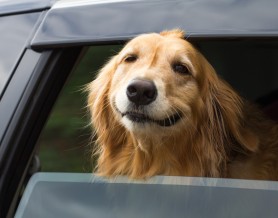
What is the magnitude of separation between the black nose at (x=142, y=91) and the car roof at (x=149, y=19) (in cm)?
22

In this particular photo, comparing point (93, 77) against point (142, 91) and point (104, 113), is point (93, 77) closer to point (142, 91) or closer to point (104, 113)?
point (104, 113)

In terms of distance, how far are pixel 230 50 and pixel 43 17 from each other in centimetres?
132

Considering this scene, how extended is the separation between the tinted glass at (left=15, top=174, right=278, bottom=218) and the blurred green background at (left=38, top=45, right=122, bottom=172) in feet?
1.40

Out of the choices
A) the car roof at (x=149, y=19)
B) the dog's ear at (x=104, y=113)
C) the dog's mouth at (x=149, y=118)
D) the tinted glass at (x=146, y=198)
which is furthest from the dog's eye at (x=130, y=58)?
the tinted glass at (x=146, y=198)

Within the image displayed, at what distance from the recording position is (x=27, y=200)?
205cm

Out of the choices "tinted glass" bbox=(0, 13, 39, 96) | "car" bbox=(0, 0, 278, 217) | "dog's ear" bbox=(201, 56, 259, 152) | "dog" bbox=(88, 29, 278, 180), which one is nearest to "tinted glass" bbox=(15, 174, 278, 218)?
"car" bbox=(0, 0, 278, 217)

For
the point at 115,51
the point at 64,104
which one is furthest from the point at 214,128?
the point at 64,104

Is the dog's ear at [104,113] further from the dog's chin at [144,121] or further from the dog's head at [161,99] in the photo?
the dog's chin at [144,121]

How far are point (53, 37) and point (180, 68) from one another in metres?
0.55

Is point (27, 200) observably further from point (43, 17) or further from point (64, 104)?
point (64, 104)

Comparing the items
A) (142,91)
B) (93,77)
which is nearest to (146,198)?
(142,91)

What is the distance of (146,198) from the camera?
193 cm

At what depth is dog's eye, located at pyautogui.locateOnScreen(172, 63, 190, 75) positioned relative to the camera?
2.40 metres

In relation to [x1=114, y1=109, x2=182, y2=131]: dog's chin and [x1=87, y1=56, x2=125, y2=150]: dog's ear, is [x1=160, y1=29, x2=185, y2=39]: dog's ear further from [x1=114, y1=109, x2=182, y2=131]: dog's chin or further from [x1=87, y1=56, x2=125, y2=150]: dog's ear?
[x1=87, y1=56, x2=125, y2=150]: dog's ear
